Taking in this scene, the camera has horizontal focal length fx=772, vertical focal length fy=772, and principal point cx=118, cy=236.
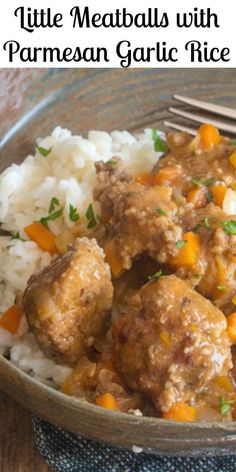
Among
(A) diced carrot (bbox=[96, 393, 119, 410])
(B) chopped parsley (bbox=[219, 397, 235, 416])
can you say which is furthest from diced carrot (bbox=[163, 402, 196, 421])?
(A) diced carrot (bbox=[96, 393, 119, 410])

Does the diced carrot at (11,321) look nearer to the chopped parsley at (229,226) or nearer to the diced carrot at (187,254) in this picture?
the diced carrot at (187,254)

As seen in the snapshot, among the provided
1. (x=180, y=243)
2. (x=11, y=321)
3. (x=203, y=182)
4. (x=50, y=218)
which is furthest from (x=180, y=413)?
(x=50, y=218)

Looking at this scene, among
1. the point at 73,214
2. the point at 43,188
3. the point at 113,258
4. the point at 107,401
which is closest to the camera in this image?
the point at 107,401

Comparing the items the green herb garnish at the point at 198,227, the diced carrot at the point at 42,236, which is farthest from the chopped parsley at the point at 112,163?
the green herb garnish at the point at 198,227

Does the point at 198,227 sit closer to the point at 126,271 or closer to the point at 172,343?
the point at 126,271

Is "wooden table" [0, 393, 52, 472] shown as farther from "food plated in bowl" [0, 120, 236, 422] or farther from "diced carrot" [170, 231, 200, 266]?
"diced carrot" [170, 231, 200, 266]

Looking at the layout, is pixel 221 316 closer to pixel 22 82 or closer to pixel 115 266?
pixel 115 266
